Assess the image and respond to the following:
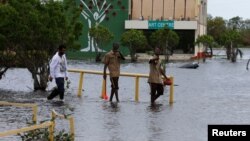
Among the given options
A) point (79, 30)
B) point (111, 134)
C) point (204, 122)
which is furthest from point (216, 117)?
point (79, 30)

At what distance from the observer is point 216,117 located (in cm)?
1600

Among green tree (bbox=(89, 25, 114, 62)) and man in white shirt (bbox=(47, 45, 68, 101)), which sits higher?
man in white shirt (bbox=(47, 45, 68, 101))

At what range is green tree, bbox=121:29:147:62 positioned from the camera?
75.1 metres

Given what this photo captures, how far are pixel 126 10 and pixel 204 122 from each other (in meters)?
69.7

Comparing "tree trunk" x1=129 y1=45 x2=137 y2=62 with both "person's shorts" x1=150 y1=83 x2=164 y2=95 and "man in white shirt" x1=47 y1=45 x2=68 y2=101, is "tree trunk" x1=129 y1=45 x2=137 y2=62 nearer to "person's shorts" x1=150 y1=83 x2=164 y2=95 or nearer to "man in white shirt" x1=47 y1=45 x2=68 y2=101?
"person's shorts" x1=150 y1=83 x2=164 y2=95

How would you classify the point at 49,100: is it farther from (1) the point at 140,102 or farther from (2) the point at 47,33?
(2) the point at 47,33

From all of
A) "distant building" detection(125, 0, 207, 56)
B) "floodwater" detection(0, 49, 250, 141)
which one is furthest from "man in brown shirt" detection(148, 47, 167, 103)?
"distant building" detection(125, 0, 207, 56)

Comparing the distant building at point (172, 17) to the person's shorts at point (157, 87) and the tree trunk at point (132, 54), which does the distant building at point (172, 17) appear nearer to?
the tree trunk at point (132, 54)

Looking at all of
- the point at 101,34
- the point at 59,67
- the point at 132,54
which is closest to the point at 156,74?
the point at 59,67

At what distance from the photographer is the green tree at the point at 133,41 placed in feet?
246

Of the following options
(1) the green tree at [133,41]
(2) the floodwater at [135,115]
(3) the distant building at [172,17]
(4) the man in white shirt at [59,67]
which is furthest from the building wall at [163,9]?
(4) the man in white shirt at [59,67]

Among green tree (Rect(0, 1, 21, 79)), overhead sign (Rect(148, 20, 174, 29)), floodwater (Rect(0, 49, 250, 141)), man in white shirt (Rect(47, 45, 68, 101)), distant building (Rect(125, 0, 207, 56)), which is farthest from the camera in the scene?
distant building (Rect(125, 0, 207, 56))

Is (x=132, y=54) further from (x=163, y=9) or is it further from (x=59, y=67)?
(x=59, y=67)

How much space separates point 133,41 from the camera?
246 feet
